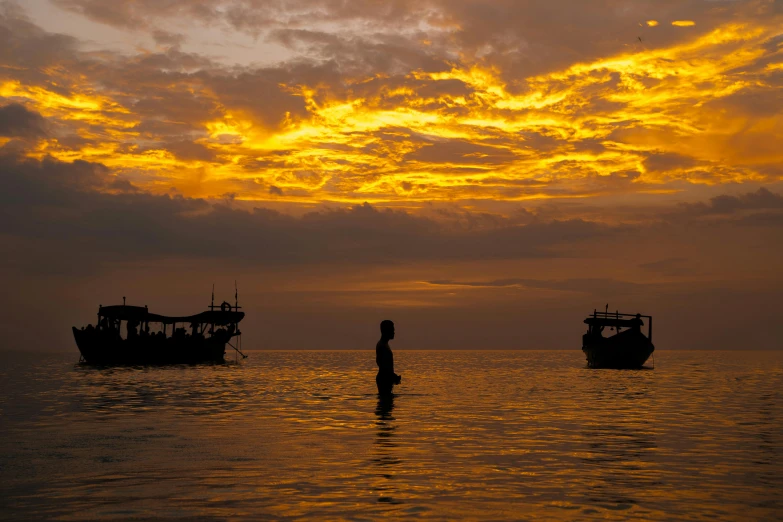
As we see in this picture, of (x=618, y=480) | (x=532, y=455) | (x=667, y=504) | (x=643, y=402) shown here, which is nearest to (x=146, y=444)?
(x=532, y=455)

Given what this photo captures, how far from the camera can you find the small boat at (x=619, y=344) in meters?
66.8

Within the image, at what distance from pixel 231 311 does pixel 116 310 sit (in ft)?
40.7

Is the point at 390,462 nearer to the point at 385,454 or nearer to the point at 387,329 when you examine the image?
the point at 385,454

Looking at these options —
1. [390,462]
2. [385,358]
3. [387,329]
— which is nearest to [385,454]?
[390,462]

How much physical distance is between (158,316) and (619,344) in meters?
43.9

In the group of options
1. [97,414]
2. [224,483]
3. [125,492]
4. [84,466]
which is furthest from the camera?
[97,414]

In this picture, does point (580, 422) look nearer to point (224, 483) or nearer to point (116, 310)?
point (224, 483)

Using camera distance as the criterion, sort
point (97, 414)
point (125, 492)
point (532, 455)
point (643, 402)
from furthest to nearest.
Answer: point (643, 402)
point (97, 414)
point (532, 455)
point (125, 492)

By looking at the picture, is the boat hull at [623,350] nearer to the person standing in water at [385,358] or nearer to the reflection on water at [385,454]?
the person standing in water at [385,358]

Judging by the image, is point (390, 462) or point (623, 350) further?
point (623, 350)

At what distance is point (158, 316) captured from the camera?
7675 centimetres

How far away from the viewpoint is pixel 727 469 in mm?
12914

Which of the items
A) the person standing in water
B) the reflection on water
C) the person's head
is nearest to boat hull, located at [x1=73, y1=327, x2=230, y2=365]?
the person standing in water

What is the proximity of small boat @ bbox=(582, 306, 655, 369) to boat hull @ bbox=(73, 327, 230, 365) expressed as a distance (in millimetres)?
40809
